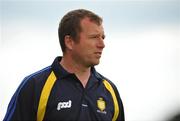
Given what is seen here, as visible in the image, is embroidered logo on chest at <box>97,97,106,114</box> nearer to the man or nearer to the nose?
the man

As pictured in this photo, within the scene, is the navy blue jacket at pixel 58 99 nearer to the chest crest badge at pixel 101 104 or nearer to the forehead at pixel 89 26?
the chest crest badge at pixel 101 104

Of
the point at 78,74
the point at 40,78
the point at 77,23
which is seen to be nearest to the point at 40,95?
the point at 40,78

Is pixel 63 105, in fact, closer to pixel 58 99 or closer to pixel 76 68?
pixel 58 99

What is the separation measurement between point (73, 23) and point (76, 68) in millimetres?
351

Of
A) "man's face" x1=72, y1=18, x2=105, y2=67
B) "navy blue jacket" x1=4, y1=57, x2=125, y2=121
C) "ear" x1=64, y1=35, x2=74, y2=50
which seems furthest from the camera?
"ear" x1=64, y1=35, x2=74, y2=50

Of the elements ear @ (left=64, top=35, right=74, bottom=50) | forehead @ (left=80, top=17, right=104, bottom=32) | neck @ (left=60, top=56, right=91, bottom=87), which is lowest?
neck @ (left=60, top=56, right=91, bottom=87)

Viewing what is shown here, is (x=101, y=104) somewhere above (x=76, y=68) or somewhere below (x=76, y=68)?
below

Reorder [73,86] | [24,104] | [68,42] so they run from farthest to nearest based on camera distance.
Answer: [68,42] < [73,86] < [24,104]

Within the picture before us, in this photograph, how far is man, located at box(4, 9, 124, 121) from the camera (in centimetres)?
346

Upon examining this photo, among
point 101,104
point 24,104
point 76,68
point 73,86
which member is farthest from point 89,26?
point 24,104

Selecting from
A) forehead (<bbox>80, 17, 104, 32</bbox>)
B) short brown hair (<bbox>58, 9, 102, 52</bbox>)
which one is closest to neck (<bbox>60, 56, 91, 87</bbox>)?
short brown hair (<bbox>58, 9, 102, 52</bbox>)

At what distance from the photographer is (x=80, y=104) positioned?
3.54m

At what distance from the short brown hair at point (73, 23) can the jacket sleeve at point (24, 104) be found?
0.48 m

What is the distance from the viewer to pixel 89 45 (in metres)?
3.61
